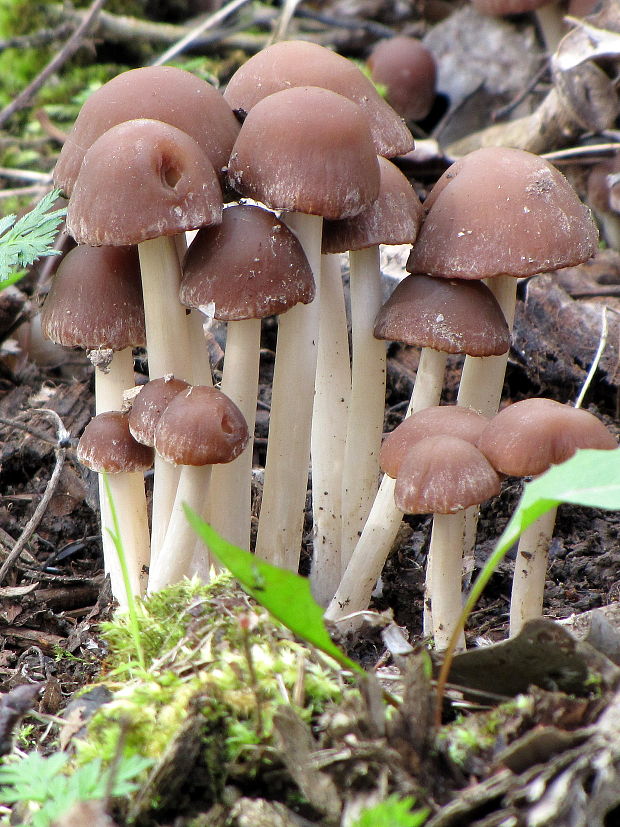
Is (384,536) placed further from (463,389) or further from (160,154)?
(160,154)

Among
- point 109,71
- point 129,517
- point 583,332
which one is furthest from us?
point 109,71

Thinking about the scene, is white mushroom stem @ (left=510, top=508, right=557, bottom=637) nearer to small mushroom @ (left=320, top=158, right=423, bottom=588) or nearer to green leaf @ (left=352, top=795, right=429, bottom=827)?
small mushroom @ (left=320, top=158, right=423, bottom=588)

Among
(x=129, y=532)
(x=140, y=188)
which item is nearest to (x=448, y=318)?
(x=140, y=188)

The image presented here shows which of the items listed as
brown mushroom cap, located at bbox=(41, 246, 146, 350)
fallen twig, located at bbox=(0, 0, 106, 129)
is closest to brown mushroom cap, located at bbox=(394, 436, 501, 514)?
brown mushroom cap, located at bbox=(41, 246, 146, 350)

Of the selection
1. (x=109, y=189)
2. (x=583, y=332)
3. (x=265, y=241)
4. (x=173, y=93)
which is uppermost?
(x=173, y=93)

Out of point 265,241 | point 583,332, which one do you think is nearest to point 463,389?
point 265,241

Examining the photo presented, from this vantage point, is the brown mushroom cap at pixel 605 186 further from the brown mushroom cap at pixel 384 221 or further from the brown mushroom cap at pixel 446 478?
the brown mushroom cap at pixel 446 478
